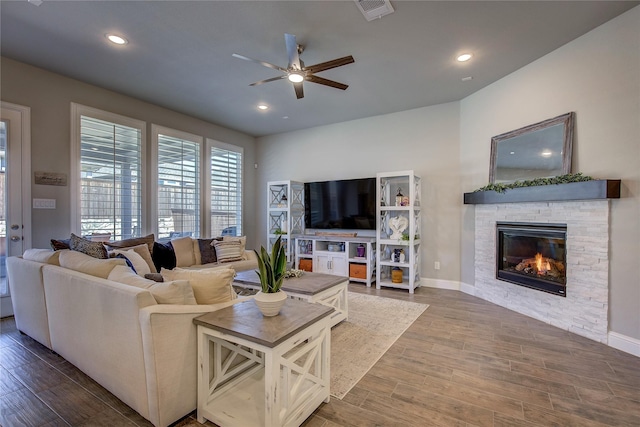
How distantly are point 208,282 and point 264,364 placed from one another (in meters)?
0.64

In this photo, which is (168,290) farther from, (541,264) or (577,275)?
(541,264)

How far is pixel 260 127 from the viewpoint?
5.99m

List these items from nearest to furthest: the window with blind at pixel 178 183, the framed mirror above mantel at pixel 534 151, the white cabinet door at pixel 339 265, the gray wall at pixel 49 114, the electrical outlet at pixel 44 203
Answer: the framed mirror above mantel at pixel 534 151
the gray wall at pixel 49 114
the electrical outlet at pixel 44 203
the window with blind at pixel 178 183
the white cabinet door at pixel 339 265

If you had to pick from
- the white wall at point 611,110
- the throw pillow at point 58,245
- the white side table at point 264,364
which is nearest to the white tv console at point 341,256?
the white wall at point 611,110

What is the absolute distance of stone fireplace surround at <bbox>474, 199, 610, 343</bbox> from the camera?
279cm

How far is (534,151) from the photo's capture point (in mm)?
3451

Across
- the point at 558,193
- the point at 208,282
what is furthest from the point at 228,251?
the point at 558,193

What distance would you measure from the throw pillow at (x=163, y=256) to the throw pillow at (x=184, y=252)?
0.06 m

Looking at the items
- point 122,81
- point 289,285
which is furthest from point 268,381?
point 122,81

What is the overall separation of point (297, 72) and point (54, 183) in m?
3.38

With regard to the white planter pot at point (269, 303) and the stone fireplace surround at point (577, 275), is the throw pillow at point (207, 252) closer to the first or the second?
the white planter pot at point (269, 303)

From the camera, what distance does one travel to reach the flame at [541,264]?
11.0 feet

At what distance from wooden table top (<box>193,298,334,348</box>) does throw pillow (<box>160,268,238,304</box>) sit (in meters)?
0.11

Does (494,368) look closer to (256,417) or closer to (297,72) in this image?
(256,417)
